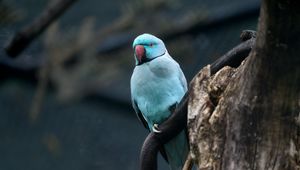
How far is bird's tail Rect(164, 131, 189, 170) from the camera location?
6.94ft

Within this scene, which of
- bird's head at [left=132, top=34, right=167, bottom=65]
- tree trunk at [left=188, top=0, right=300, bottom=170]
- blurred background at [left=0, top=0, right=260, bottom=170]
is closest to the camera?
tree trunk at [left=188, top=0, right=300, bottom=170]

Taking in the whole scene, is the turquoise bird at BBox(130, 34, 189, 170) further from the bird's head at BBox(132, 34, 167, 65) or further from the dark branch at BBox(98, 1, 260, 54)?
the dark branch at BBox(98, 1, 260, 54)

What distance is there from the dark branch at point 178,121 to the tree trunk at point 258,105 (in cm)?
2

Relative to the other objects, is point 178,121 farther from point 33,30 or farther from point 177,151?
point 33,30

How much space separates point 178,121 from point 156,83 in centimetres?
72

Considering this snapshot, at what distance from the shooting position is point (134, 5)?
8.41ft

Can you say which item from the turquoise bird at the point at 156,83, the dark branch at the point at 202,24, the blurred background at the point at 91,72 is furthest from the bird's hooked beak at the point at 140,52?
the dark branch at the point at 202,24

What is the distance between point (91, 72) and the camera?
2.42 m

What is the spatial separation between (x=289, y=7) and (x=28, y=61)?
5.43 feet

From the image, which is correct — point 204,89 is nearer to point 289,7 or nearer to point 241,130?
point 241,130

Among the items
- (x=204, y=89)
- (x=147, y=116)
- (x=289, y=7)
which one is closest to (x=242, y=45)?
→ (x=204, y=89)

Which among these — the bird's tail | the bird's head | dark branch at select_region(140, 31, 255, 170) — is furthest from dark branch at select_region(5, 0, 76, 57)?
dark branch at select_region(140, 31, 255, 170)

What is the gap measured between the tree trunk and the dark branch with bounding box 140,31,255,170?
0.02m

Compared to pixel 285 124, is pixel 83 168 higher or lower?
lower
